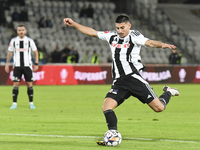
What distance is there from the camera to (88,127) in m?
8.05

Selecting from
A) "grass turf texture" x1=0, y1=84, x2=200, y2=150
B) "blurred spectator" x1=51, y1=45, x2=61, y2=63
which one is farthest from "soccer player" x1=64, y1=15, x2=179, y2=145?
"blurred spectator" x1=51, y1=45, x2=61, y2=63

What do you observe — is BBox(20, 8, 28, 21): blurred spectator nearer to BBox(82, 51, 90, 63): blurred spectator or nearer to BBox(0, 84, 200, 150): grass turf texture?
BBox(82, 51, 90, 63): blurred spectator

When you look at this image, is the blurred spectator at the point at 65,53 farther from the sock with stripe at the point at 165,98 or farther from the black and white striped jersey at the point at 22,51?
the sock with stripe at the point at 165,98

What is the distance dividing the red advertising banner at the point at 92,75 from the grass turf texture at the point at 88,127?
27.5 feet

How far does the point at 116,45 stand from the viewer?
261 inches

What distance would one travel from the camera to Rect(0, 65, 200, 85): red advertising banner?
21.1 meters

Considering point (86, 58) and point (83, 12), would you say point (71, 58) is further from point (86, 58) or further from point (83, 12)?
point (83, 12)

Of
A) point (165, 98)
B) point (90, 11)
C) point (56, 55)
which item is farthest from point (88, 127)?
point (90, 11)

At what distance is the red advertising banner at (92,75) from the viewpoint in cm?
2111

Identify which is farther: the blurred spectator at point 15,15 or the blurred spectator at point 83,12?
the blurred spectator at point 83,12

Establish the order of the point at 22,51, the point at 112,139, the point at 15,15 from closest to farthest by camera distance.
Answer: the point at 112,139 → the point at 22,51 → the point at 15,15

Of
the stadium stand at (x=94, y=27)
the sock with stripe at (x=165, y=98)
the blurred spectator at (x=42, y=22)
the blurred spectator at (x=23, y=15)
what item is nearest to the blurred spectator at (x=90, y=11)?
the stadium stand at (x=94, y=27)

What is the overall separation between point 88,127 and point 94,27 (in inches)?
918

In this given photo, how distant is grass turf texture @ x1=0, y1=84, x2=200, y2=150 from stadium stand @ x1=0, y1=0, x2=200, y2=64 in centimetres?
1490
